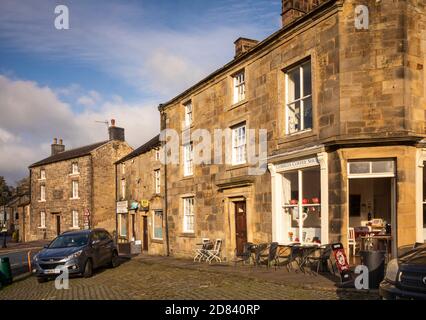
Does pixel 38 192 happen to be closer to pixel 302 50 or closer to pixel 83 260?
pixel 83 260

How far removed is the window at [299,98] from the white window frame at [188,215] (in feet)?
25.7

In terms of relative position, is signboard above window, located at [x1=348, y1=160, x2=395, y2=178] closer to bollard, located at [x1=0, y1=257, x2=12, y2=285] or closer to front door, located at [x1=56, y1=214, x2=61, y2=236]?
bollard, located at [x1=0, y1=257, x2=12, y2=285]

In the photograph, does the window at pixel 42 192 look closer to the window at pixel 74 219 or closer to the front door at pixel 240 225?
the window at pixel 74 219

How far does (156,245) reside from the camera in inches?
973

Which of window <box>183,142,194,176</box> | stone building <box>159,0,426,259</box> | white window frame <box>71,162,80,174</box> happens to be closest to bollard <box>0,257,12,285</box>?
stone building <box>159,0,426,259</box>

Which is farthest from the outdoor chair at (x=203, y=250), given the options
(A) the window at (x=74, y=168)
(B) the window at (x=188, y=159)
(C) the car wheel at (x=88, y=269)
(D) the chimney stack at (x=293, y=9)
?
(A) the window at (x=74, y=168)

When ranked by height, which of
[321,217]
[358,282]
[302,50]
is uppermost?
[302,50]

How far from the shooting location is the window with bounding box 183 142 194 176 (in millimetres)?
21267

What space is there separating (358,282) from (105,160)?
1248 inches

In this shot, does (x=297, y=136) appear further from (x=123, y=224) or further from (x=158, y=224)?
(x=123, y=224)

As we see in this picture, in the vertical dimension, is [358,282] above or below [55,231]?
above

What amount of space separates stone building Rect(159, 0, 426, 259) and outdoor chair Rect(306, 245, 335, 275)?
0.35m

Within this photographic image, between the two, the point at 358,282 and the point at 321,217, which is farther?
the point at 321,217
